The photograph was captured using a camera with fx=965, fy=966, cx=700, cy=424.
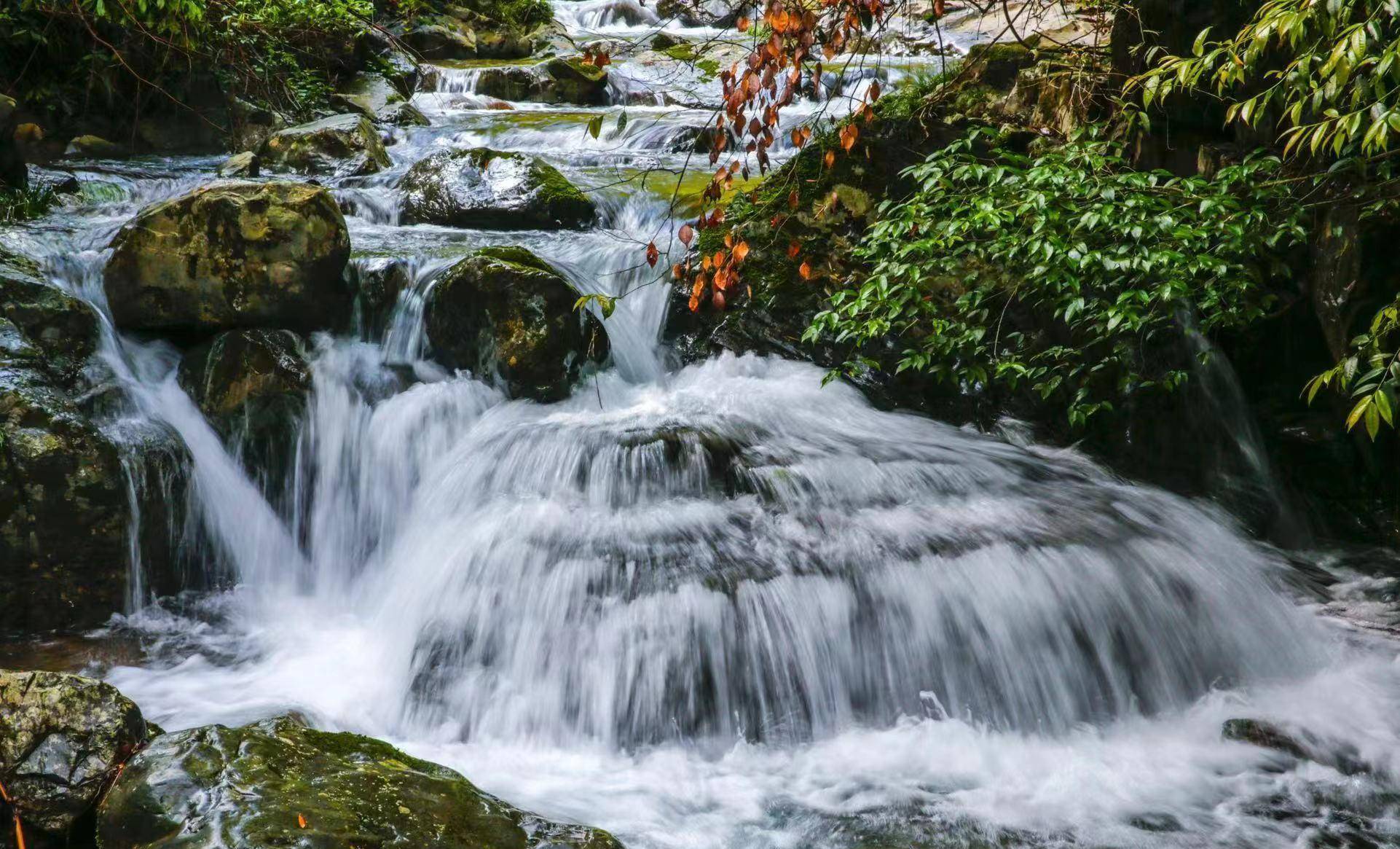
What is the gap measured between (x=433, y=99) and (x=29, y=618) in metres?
11.4

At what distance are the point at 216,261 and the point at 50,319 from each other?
969mm

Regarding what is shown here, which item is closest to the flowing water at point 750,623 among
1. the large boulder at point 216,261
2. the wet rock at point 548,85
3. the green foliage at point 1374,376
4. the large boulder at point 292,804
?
the large boulder at point 216,261

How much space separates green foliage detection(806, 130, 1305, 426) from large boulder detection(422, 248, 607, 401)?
→ 1.97m

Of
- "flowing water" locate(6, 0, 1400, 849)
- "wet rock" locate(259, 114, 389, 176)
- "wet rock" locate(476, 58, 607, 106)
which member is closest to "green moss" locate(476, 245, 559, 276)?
"flowing water" locate(6, 0, 1400, 849)

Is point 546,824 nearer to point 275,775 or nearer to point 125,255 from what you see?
point 275,775

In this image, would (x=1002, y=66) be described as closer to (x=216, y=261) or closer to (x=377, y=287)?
(x=377, y=287)

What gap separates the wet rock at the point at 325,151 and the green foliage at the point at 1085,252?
614 centimetres

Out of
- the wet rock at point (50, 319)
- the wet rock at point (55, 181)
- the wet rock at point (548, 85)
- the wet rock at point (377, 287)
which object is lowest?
the wet rock at point (50, 319)

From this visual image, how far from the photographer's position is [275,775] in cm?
280

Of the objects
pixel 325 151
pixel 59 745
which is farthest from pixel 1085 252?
pixel 325 151

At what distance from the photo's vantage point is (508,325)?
21.5 ft

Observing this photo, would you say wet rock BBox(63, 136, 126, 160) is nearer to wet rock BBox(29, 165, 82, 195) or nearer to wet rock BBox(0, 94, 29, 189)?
wet rock BBox(29, 165, 82, 195)

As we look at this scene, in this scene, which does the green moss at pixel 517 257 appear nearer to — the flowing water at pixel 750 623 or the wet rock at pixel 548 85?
the flowing water at pixel 750 623

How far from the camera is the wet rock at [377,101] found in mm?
12578
